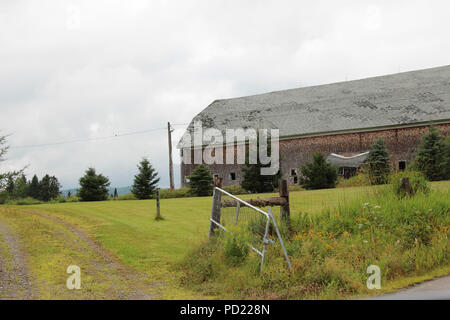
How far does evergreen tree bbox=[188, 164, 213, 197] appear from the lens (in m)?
30.8

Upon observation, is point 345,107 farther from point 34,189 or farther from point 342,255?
point 34,189

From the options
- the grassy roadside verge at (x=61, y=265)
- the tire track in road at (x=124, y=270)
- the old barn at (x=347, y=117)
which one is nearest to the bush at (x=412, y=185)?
the tire track in road at (x=124, y=270)

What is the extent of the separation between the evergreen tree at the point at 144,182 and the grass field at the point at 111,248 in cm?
1317

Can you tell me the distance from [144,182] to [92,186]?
3.82 metres

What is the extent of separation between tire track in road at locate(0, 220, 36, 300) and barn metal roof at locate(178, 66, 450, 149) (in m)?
28.0

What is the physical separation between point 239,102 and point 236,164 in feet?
30.7

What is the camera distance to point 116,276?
8680mm

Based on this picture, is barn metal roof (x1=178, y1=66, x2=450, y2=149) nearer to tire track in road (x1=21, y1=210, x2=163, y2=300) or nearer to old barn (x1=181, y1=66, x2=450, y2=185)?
old barn (x1=181, y1=66, x2=450, y2=185)

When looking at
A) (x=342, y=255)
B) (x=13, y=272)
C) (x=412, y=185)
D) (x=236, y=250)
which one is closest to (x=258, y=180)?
(x=412, y=185)

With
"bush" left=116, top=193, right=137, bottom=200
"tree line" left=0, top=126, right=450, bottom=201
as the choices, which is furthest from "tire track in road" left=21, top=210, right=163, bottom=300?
"bush" left=116, top=193, right=137, bottom=200

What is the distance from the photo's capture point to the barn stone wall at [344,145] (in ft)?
109
